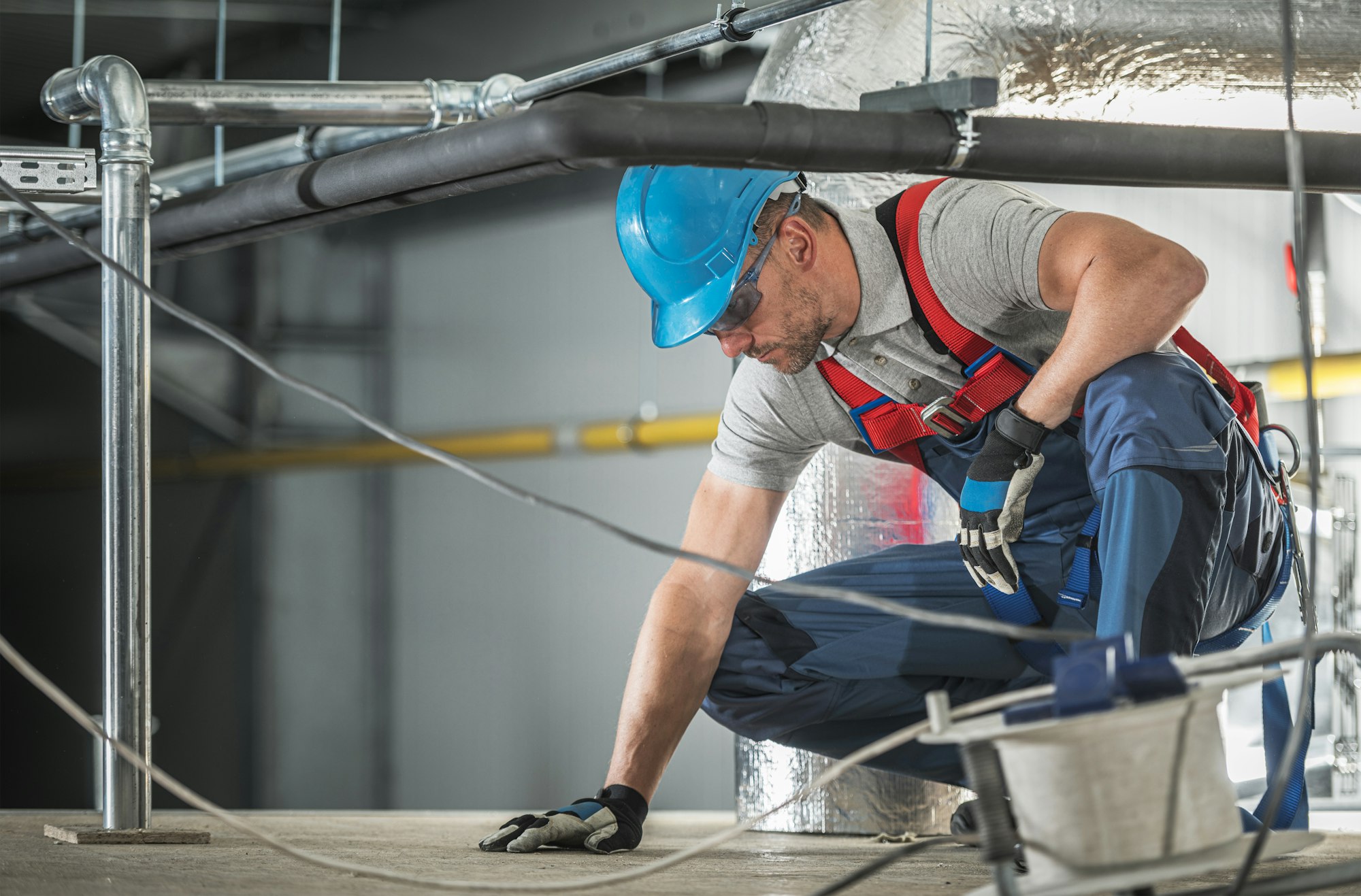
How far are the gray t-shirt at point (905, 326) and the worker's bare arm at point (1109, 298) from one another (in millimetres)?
65

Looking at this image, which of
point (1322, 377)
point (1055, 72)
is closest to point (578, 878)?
point (1055, 72)

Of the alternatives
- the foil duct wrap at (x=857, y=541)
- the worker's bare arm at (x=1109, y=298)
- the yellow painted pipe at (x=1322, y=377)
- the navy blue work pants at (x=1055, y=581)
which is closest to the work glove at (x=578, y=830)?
the navy blue work pants at (x=1055, y=581)

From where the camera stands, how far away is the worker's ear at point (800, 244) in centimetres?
161

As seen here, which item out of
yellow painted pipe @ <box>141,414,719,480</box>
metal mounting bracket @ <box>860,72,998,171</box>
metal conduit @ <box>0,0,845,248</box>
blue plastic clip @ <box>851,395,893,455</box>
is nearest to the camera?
metal mounting bracket @ <box>860,72,998,171</box>

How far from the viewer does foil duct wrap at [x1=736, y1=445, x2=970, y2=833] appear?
1893 mm

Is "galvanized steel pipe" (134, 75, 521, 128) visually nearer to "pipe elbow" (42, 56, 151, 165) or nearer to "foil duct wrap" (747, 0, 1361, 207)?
"pipe elbow" (42, 56, 151, 165)

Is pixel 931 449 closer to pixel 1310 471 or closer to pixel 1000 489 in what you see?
pixel 1000 489

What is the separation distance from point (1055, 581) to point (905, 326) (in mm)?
357

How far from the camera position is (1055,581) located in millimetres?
1597

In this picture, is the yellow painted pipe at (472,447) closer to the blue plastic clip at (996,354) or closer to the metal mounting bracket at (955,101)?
the blue plastic clip at (996,354)

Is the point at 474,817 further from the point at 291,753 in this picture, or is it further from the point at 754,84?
the point at 291,753

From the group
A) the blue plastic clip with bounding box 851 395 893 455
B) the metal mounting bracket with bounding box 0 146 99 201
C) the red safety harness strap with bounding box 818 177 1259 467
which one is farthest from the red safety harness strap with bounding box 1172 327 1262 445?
the metal mounting bracket with bounding box 0 146 99 201

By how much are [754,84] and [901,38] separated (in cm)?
29

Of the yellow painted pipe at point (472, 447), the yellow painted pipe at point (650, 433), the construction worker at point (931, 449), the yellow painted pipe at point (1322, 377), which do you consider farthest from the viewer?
the yellow painted pipe at point (472, 447)
